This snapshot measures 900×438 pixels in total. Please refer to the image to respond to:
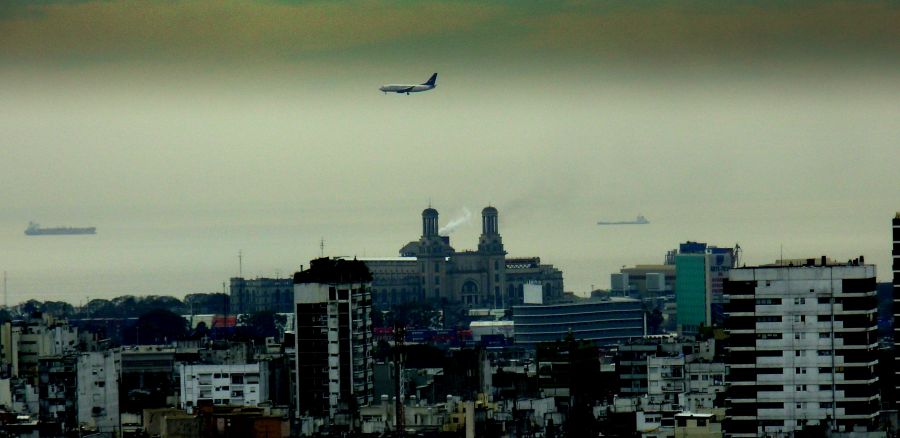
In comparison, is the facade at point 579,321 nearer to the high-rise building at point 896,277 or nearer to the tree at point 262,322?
the tree at point 262,322

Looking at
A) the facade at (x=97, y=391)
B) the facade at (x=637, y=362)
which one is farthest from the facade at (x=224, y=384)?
the facade at (x=637, y=362)

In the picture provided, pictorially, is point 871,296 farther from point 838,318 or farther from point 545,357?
point 545,357

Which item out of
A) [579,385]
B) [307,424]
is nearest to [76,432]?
[307,424]

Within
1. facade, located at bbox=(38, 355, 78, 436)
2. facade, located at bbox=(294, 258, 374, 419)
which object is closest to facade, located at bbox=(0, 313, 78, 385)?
facade, located at bbox=(38, 355, 78, 436)

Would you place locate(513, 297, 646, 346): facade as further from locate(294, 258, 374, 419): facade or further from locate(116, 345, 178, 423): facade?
locate(294, 258, 374, 419): facade

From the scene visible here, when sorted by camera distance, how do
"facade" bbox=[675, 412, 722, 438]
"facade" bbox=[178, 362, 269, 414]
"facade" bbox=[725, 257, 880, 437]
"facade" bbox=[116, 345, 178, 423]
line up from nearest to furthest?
1. "facade" bbox=[725, 257, 880, 437]
2. "facade" bbox=[675, 412, 722, 438]
3. "facade" bbox=[178, 362, 269, 414]
4. "facade" bbox=[116, 345, 178, 423]

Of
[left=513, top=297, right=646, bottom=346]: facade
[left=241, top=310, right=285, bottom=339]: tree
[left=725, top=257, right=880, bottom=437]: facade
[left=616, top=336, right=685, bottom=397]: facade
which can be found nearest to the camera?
[left=725, top=257, right=880, bottom=437]: facade
